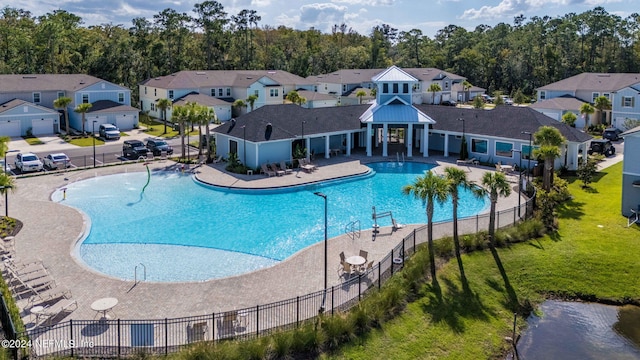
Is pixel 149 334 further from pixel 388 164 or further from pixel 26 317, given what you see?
pixel 388 164

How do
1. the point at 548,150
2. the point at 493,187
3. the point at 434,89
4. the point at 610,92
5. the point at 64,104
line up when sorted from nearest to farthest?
the point at 493,187
the point at 548,150
the point at 64,104
the point at 610,92
the point at 434,89

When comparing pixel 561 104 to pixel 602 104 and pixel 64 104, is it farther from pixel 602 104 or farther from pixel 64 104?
pixel 64 104

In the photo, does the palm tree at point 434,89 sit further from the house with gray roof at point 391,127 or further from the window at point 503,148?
the window at point 503,148

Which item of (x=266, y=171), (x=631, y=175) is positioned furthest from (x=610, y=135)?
(x=266, y=171)

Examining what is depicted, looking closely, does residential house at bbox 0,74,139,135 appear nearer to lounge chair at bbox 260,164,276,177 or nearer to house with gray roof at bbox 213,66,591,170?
house with gray roof at bbox 213,66,591,170

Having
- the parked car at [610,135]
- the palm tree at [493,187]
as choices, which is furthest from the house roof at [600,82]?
the palm tree at [493,187]

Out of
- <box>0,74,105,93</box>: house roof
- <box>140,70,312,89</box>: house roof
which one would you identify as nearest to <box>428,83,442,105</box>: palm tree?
<box>140,70,312,89</box>: house roof

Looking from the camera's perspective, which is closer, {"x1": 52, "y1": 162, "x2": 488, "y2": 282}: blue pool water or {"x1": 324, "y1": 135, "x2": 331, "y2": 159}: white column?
{"x1": 52, "y1": 162, "x2": 488, "y2": 282}: blue pool water
